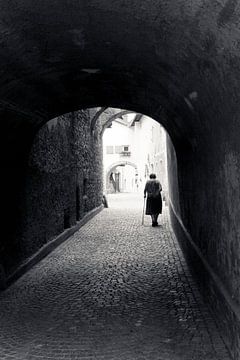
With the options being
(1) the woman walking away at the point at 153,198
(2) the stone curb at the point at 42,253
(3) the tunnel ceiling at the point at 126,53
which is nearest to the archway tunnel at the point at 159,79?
(3) the tunnel ceiling at the point at 126,53

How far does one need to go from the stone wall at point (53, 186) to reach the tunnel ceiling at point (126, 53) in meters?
2.18

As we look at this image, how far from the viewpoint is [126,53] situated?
154 inches

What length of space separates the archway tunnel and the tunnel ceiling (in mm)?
11

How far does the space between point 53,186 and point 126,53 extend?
623 cm

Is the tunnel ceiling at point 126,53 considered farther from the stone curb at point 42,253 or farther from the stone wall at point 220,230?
the stone curb at point 42,253

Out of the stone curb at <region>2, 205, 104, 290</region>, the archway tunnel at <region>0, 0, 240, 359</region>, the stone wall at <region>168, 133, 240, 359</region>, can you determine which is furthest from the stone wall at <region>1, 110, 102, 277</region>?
the stone wall at <region>168, 133, 240, 359</region>

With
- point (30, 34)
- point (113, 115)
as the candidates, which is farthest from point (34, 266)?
point (113, 115)

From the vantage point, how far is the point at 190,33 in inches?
111

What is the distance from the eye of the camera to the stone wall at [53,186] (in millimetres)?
7281

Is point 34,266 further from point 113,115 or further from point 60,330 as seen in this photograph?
point 113,115

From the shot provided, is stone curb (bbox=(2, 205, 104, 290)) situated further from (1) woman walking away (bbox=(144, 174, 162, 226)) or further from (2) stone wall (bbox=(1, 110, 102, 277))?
(1) woman walking away (bbox=(144, 174, 162, 226))

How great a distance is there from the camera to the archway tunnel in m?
2.78

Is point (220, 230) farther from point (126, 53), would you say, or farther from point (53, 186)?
point (53, 186)

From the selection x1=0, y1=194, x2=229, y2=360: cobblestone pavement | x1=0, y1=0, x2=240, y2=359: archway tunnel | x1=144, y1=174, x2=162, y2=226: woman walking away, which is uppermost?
x1=0, y1=0, x2=240, y2=359: archway tunnel
